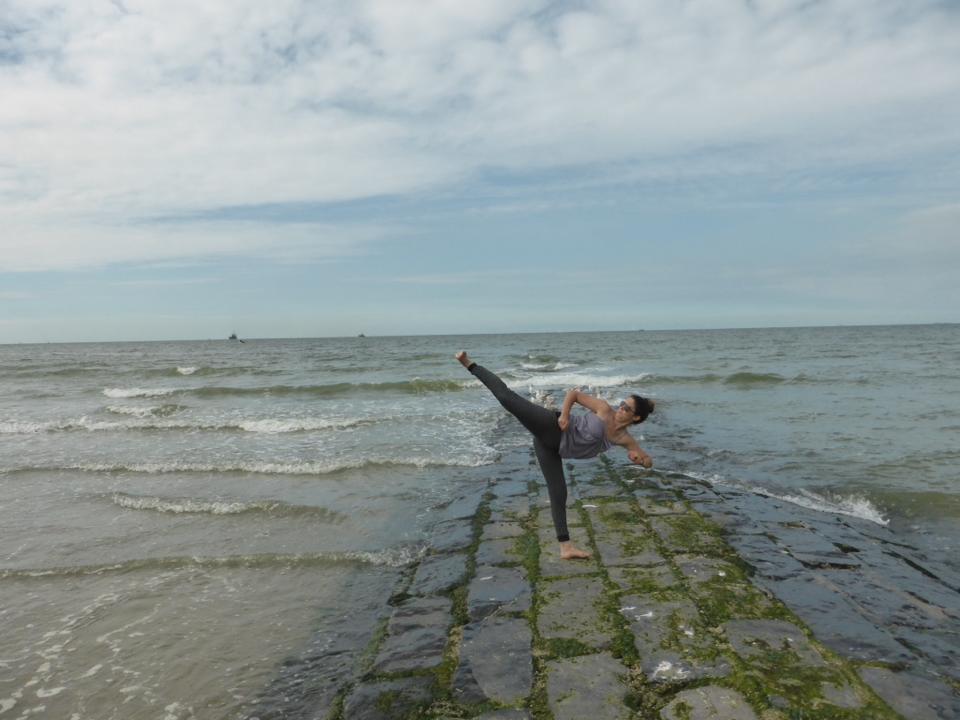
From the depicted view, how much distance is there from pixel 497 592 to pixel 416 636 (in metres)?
0.82

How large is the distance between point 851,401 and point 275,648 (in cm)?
1812

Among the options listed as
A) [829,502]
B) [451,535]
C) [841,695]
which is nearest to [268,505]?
[451,535]

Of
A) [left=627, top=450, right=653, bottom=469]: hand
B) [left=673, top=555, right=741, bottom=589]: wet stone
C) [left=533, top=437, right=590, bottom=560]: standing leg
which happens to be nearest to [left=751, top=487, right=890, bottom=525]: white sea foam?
[left=673, top=555, right=741, bottom=589]: wet stone

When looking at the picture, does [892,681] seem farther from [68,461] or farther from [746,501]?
[68,461]

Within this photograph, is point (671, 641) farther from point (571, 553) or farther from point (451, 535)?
point (451, 535)

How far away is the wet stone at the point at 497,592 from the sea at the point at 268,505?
2.92ft

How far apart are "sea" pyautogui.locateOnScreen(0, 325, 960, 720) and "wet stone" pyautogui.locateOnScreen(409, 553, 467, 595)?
30 cm

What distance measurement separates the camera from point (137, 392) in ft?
83.6

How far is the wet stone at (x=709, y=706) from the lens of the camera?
3.07 metres

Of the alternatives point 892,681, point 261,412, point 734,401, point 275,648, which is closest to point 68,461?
point 261,412

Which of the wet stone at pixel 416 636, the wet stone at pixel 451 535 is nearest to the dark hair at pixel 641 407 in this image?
the wet stone at pixel 416 636

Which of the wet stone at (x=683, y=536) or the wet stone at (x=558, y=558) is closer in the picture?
the wet stone at (x=558, y=558)

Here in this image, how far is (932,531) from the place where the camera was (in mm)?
6801

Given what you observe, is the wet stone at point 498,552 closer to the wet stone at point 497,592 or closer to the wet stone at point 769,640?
the wet stone at point 497,592
